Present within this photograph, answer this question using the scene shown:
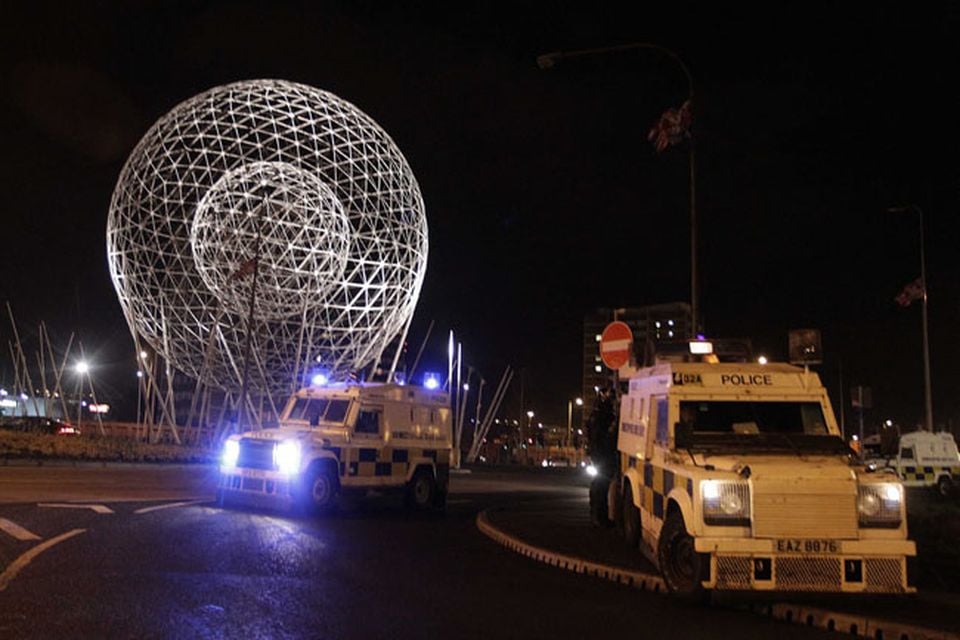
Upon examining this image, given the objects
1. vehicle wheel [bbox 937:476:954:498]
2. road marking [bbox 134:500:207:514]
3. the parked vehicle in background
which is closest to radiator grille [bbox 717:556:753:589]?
road marking [bbox 134:500:207:514]

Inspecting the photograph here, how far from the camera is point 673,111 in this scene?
15.7m

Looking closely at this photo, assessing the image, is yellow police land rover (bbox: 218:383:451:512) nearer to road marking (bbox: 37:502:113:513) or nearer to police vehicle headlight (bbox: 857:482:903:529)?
road marking (bbox: 37:502:113:513)

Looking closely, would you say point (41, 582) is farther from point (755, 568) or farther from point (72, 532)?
point (755, 568)

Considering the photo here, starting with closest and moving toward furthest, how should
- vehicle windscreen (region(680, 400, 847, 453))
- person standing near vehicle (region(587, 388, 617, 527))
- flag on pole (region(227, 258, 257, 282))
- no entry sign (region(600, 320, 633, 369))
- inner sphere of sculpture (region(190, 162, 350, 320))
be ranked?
vehicle windscreen (region(680, 400, 847, 453))
no entry sign (region(600, 320, 633, 369))
person standing near vehicle (region(587, 388, 617, 527))
flag on pole (region(227, 258, 257, 282))
inner sphere of sculpture (region(190, 162, 350, 320))

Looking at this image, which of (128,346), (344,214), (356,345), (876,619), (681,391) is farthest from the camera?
(128,346)

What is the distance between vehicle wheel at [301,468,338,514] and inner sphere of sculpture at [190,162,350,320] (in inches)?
588

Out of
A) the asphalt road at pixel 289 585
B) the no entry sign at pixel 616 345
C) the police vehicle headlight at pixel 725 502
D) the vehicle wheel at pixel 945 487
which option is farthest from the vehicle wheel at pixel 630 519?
the vehicle wheel at pixel 945 487

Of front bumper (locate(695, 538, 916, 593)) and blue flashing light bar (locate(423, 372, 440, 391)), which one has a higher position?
blue flashing light bar (locate(423, 372, 440, 391))

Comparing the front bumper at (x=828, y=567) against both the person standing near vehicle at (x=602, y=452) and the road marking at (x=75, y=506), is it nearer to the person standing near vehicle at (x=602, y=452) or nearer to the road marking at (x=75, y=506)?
the person standing near vehicle at (x=602, y=452)

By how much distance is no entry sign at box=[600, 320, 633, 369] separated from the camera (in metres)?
12.5

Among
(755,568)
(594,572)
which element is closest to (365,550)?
(594,572)

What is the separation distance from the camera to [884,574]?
756cm

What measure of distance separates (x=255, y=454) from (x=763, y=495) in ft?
34.7

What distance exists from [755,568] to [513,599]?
2.33 metres
